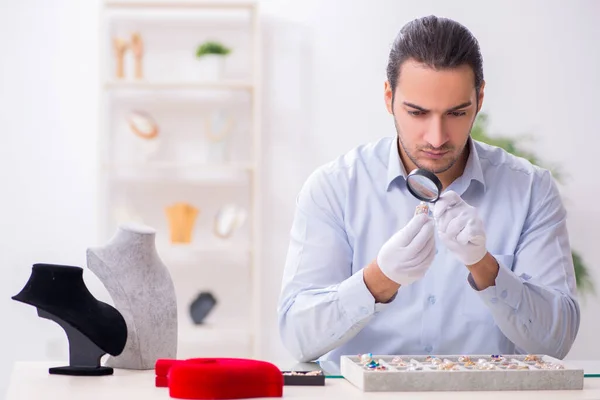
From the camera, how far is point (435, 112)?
68.8 inches

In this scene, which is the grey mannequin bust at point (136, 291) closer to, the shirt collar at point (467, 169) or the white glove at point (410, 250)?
the white glove at point (410, 250)

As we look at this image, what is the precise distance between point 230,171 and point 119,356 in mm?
2619

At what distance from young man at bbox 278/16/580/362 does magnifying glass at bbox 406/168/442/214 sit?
22 millimetres

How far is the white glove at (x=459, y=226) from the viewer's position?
157 cm

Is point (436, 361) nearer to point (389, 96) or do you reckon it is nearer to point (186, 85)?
point (389, 96)

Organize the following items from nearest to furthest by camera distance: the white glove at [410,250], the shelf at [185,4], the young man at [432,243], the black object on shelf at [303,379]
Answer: the black object on shelf at [303,379]
the white glove at [410,250]
the young man at [432,243]
the shelf at [185,4]

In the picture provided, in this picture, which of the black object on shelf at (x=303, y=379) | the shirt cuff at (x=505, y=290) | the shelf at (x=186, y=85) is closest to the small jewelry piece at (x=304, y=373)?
the black object on shelf at (x=303, y=379)

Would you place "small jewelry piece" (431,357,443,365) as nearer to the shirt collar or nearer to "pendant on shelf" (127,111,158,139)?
the shirt collar

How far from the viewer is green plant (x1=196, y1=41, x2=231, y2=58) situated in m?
3.97

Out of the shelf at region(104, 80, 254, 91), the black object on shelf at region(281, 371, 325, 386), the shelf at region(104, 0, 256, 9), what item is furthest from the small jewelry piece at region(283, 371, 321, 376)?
the shelf at region(104, 0, 256, 9)

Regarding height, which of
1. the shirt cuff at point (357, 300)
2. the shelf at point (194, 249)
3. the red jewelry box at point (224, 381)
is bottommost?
the shelf at point (194, 249)

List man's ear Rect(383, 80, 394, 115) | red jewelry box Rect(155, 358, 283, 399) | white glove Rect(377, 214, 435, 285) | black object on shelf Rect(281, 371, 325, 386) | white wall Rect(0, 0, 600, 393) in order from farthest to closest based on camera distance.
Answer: white wall Rect(0, 0, 600, 393) → man's ear Rect(383, 80, 394, 115) → white glove Rect(377, 214, 435, 285) → black object on shelf Rect(281, 371, 325, 386) → red jewelry box Rect(155, 358, 283, 399)

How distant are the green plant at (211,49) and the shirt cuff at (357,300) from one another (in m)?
2.45

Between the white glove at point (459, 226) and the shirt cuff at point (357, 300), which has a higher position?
the white glove at point (459, 226)
